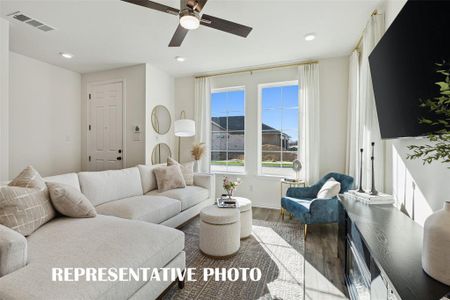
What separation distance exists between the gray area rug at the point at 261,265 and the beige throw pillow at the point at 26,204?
1151 mm

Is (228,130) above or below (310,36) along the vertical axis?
below

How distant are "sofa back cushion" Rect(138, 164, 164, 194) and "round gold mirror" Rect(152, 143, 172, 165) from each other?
3.06 ft

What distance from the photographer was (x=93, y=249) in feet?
4.40

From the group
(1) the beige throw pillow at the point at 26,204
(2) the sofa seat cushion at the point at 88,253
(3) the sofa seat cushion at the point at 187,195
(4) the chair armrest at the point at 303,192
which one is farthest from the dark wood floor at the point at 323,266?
(1) the beige throw pillow at the point at 26,204

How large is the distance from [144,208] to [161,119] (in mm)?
2494

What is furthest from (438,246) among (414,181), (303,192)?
(303,192)

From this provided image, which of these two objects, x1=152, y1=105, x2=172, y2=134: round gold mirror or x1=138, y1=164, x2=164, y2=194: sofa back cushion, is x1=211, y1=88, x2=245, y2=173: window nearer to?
x1=152, y1=105, x2=172, y2=134: round gold mirror

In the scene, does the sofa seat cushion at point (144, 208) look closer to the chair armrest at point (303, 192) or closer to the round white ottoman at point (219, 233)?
the round white ottoman at point (219, 233)

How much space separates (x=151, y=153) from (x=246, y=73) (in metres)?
2.48

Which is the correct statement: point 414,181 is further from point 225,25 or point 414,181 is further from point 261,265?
point 225,25

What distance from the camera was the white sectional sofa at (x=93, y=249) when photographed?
3.38ft

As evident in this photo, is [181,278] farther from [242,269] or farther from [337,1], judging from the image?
[337,1]

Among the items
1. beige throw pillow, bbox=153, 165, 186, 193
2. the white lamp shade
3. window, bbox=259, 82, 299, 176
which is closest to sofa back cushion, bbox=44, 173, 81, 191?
beige throw pillow, bbox=153, 165, 186, 193

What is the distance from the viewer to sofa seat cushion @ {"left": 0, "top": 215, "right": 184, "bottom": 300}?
101 cm
